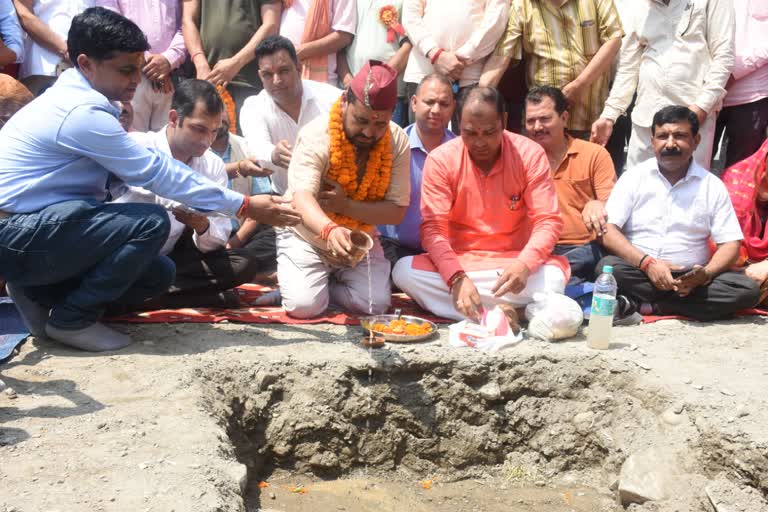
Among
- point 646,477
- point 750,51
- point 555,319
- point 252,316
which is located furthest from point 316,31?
point 646,477

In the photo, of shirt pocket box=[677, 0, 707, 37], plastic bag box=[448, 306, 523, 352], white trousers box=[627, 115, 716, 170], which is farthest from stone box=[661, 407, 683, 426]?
shirt pocket box=[677, 0, 707, 37]

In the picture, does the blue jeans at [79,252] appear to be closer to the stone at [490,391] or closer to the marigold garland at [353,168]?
the marigold garland at [353,168]

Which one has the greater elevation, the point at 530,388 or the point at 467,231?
the point at 467,231

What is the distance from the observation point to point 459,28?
6.56 m

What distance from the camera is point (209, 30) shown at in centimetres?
677

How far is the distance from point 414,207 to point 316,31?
5.88 feet

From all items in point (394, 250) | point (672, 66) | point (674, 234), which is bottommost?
point (394, 250)

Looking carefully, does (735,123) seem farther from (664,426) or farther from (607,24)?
(664,426)

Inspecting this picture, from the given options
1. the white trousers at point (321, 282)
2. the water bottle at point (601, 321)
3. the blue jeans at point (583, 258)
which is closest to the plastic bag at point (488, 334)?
the water bottle at point (601, 321)

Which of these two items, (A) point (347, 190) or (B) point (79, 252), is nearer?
(B) point (79, 252)

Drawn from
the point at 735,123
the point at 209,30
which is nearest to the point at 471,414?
the point at 735,123

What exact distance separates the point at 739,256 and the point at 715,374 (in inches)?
62.3

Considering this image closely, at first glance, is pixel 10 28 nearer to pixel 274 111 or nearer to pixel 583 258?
pixel 274 111

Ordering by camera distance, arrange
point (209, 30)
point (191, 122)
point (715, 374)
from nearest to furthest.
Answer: point (715, 374) < point (191, 122) < point (209, 30)
